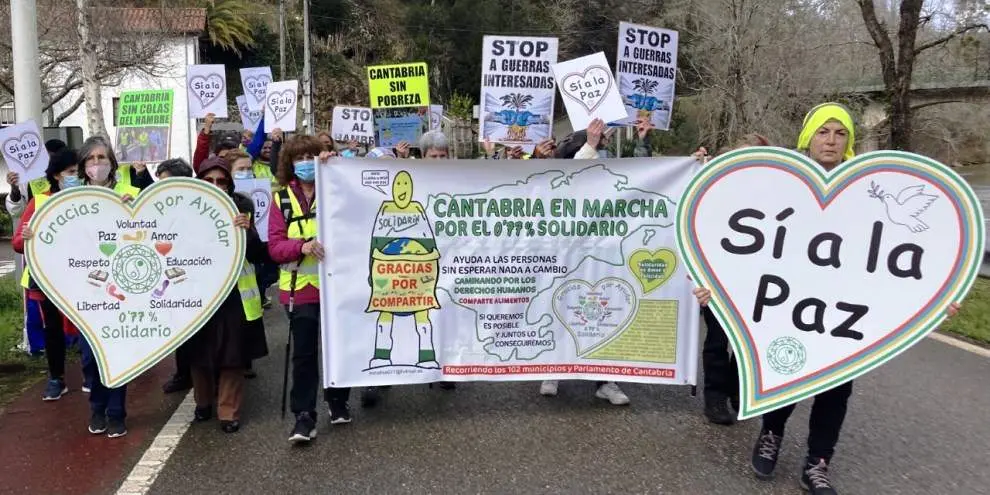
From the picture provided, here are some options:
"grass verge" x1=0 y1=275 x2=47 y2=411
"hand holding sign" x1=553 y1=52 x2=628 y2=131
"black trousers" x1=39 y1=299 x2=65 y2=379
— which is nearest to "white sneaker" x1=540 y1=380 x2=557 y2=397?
"hand holding sign" x1=553 y1=52 x2=628 y2=131

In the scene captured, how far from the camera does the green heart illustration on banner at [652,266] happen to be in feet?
15.1

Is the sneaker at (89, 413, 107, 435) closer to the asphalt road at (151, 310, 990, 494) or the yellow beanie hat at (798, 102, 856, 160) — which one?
the asphalt road at (151, 310, 990, 494)

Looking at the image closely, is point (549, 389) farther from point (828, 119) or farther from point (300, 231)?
point (828, 119)

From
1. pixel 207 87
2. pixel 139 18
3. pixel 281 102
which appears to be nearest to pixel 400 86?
pixel 281 102

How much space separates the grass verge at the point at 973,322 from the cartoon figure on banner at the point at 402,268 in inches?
210

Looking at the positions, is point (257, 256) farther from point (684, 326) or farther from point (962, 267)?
point (962, 267)

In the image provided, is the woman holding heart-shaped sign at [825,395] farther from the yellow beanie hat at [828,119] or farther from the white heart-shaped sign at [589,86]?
the white heart-shaped sign at [589,86]

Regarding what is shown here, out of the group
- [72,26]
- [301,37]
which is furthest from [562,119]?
[72,26]

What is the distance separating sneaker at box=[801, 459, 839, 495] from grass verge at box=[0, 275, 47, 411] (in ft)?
16.1

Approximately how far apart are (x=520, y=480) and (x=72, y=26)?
1564 cm

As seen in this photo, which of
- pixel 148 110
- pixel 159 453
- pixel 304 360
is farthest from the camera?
pixel 148 110

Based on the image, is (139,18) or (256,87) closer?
(256,87)

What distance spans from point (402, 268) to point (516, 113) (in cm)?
250

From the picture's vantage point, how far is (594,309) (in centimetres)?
462
